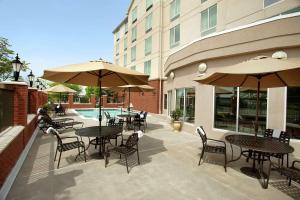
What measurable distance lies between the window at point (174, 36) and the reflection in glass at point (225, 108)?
10.5 meters

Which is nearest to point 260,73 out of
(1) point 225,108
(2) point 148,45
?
(1) point 225,108

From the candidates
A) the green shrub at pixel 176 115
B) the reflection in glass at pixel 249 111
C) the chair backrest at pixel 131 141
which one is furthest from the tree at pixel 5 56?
the reflection in glass at pixel 249 111

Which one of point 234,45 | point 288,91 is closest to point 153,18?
point 234,45

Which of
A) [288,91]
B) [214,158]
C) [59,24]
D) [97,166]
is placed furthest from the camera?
[59,24]

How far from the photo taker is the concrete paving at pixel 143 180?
3820 mm

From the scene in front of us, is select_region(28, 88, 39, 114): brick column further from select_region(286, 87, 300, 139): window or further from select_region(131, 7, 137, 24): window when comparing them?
select_region(131, 7, 137, 24): window

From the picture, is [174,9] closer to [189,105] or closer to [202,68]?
[202,68]

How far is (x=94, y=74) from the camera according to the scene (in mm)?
6109

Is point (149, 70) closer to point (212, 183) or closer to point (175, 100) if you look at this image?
point (175, 100)

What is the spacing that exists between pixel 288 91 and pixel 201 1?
36.3 feet

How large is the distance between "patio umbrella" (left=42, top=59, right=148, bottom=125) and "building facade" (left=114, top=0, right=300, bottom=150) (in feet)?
14.9

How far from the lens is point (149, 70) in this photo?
22.2 m

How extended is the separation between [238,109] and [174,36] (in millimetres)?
12357

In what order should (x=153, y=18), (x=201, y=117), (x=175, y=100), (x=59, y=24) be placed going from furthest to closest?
(x=153, y=18), (x=59, y=24), (x=175, y=100), (x=201, y=117)
